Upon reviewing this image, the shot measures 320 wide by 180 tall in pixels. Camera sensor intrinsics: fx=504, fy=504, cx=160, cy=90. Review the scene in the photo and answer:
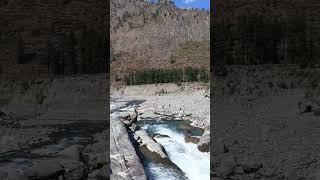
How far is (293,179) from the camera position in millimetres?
3482

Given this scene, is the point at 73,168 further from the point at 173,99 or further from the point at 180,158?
the point at 173,99

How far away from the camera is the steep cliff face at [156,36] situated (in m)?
18.5

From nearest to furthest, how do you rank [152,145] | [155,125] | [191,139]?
[152,145]
[191,139]
[155,125]

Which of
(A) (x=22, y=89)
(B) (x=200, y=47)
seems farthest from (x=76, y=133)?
(B) (x=200, y=47)

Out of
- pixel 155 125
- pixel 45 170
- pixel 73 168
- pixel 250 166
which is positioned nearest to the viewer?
pixel 45 170

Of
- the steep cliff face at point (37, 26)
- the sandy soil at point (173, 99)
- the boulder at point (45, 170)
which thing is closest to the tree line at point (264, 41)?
the sandy soil at point (173, 99)

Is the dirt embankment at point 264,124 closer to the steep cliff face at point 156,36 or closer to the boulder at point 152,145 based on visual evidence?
the boulder at point 152,145

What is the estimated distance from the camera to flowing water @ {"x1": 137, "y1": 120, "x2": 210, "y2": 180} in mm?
4387

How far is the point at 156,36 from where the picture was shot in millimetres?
23000

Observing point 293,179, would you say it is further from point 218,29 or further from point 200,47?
point 200,47

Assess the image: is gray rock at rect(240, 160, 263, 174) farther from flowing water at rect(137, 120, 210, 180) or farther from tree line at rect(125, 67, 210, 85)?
tree line at rect(125, 67, 210, 85)

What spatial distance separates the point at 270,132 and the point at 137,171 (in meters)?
1.58

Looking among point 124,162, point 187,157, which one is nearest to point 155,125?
point 187,157

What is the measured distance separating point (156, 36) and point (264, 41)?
639 inches
